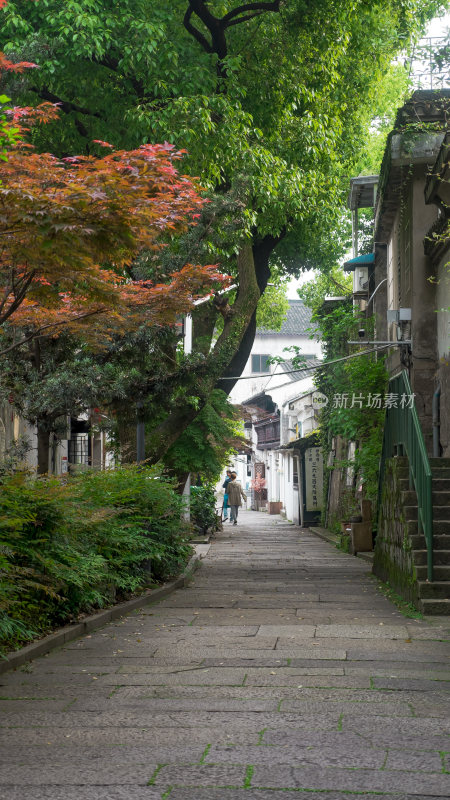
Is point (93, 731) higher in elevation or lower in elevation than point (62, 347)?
lower

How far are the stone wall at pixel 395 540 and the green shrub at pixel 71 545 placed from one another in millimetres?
3127

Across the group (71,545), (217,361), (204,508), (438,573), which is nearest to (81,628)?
(71,545)

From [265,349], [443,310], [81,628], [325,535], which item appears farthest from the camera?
[265,349]

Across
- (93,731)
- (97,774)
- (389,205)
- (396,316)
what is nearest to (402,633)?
(93,731)

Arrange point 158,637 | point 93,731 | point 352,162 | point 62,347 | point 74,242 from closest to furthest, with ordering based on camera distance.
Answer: point 93,731, point 74,242, point 158,637, point 62,347, point 352,162

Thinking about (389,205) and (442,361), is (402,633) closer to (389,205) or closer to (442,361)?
(442,361)

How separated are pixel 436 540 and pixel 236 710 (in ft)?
18.2

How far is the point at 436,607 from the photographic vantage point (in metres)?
9.99

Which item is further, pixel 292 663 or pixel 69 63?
pixel 69 63

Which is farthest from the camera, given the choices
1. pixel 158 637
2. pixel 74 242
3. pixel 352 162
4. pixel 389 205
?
pixel 352 162

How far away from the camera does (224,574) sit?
1622 centimetres

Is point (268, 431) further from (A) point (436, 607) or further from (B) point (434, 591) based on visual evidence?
(A) point (436, 607)

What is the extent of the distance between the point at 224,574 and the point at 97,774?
11.8 m

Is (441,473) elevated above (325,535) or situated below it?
above
